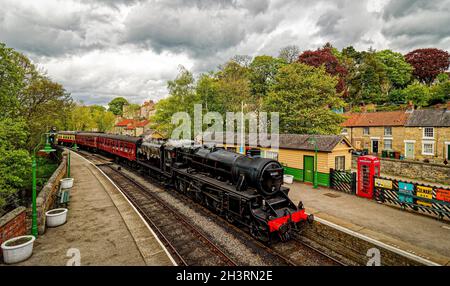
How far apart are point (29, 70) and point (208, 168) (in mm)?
19393

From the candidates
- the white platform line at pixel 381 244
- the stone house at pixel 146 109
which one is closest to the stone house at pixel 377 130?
the white platform line at pixel 381 244

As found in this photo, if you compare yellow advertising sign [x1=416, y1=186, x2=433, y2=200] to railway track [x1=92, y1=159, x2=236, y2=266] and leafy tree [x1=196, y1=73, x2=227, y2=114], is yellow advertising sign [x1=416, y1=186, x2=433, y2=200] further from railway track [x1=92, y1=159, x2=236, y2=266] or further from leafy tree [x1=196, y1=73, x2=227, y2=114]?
leafy tree [x1=196, y1=73, x2=227, y2=114]

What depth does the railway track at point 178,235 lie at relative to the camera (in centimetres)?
675

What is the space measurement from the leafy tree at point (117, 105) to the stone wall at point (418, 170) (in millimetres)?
129846

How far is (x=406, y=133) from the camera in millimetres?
27391

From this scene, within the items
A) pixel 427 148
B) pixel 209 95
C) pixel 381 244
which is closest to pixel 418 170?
pixel 427 148

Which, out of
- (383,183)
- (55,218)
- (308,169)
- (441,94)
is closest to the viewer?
(55,218)

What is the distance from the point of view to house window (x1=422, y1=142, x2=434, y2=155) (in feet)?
83.3

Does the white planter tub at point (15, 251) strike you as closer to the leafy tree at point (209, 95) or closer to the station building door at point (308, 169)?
the station building door at point (308, 169)

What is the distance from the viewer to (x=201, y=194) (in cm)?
1091

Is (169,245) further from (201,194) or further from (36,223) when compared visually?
(36,223)

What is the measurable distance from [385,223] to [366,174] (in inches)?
157

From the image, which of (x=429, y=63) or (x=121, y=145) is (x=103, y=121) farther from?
(x=429, y=63)
